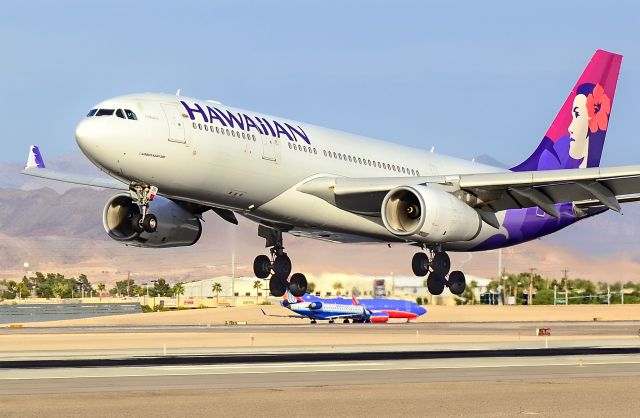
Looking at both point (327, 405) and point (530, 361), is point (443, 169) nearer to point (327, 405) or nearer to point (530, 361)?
point (530, 361)

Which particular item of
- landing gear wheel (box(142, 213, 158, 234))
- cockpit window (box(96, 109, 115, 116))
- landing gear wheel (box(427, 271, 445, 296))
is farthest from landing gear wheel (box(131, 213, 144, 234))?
landing gear wheel (box(427, 271, 445, 296))

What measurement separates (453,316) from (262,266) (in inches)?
3188

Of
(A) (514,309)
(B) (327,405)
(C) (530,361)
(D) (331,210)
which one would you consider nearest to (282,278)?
(D) (331,210)

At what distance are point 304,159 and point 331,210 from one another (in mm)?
2583

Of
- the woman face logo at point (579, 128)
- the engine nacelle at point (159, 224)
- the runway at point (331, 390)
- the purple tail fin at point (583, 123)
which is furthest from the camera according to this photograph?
the woman face logo at point (579, 128)

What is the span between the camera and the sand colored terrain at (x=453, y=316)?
12762 centimetres

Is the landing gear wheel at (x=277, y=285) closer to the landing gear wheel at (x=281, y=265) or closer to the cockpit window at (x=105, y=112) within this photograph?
the landing gear wheel at (x=281, y=265)

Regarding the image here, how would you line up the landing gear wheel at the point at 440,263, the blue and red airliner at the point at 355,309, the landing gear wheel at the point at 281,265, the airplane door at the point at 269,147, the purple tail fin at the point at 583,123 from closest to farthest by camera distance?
the airplane door at the point at 269,147, the landing gear wheel at the point at 440,263, the landing gear wheel at the point at 281,265, the purple tail fin at the point at 583,123, the blue and red airliner at the point at 355,309

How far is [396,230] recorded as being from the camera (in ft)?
156

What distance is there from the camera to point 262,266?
54406 mm

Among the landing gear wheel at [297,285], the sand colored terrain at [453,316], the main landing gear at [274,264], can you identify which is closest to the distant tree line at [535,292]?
the sand colored terrain at [453,316]

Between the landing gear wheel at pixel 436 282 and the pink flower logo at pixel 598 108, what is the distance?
14.1 meters

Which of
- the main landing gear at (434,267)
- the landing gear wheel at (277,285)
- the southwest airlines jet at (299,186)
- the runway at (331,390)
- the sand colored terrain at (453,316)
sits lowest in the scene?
the runway at (331,390)

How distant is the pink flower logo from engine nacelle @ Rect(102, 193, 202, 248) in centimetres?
2238
